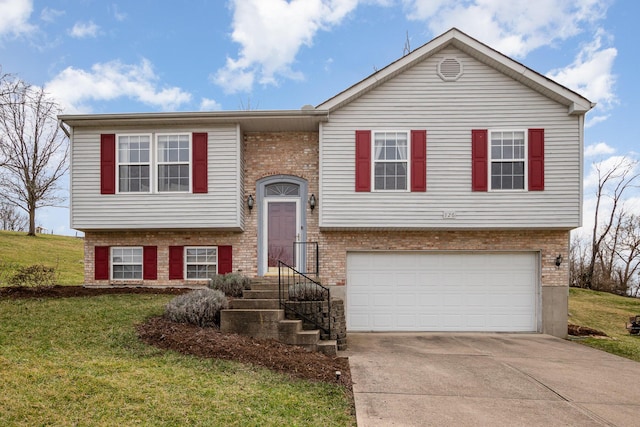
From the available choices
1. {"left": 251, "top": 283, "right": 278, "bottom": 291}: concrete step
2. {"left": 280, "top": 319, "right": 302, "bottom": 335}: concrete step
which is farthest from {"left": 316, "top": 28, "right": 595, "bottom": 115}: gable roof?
{"left": 280, "top": 319, "right": 302, "bottom": 335}: concrete step

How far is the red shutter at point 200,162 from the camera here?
11031 millimetres

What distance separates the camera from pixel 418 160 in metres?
10.9

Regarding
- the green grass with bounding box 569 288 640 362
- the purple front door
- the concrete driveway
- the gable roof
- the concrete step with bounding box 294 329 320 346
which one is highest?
the gable roof

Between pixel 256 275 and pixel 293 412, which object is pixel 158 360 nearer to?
pixel 293 412

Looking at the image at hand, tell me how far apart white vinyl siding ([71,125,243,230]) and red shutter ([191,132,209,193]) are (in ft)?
0.36

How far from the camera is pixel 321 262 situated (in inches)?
445

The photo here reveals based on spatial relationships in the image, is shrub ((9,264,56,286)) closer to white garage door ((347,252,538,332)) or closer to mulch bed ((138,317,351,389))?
mulch bed ((138,317,351,389))

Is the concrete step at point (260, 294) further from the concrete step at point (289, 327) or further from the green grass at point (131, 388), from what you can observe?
the green grass at point (131, 388)

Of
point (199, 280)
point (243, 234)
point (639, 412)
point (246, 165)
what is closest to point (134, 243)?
point (199, 280)

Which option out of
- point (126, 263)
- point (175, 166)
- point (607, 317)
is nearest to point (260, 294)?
point (175, 166)

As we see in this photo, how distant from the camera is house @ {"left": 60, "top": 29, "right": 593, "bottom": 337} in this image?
1078cm

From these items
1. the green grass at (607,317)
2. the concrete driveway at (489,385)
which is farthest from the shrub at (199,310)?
the green grass at (607,317)

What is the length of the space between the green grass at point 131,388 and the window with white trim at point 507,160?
7594mm

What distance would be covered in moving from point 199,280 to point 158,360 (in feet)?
18.8
